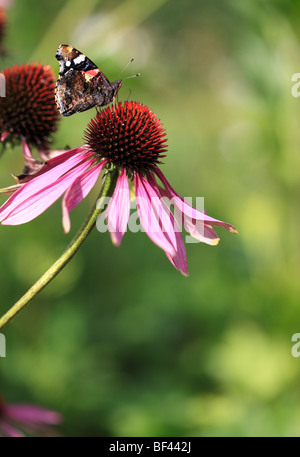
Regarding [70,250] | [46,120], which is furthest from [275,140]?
A: [70,250]

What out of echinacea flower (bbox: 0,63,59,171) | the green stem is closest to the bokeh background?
echinacea flower (bbox: 0,63,59,171)

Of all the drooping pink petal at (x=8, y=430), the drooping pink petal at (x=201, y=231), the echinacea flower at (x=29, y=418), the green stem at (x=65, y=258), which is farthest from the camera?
the echinacea flower at (x=29, y=418)

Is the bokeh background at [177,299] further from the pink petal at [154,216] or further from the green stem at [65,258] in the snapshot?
the green stem at [65,258]

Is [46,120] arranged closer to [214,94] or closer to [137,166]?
[137,166]

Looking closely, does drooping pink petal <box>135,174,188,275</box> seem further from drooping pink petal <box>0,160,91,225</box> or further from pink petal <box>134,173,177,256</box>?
drooping pink petal <box>0,160,91,225</box>

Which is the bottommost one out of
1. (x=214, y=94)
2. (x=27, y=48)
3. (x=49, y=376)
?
(x=49, y=376)

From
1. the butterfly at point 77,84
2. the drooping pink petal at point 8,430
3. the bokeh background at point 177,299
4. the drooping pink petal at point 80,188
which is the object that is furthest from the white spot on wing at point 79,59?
the drooping pink petal at point 8,430
